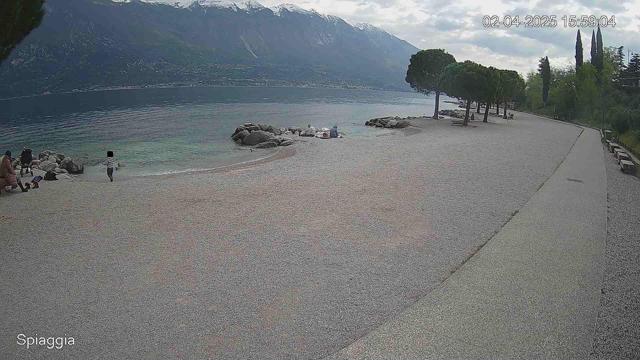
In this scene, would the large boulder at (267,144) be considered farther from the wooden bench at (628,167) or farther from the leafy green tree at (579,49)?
the leafy green tree at (579,49)

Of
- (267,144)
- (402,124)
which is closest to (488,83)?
(402,124)

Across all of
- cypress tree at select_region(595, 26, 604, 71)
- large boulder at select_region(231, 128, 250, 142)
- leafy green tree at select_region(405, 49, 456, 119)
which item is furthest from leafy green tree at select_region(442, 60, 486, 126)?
cypress tree at select_region(595, 26, 604, 71)

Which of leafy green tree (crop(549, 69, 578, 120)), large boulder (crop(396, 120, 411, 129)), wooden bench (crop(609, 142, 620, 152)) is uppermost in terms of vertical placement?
leafy green tree (crop(549, 69, 578, 120))

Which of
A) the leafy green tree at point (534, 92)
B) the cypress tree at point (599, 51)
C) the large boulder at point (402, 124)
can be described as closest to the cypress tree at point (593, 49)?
the cypress tree at point (599, 51)

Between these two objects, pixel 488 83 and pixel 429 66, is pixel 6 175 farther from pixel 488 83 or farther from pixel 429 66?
pixel 429 66

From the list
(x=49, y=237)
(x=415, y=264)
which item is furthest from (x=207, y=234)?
(x=415, y=264)

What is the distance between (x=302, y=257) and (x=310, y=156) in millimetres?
19171

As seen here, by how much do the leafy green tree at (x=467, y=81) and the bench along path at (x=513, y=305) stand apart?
140ft

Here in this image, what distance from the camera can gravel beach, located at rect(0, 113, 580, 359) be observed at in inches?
302

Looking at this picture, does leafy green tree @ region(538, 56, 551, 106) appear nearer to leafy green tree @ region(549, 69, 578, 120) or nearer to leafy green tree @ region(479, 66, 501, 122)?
leafy green tree @ region(549, 69, 578, 120)

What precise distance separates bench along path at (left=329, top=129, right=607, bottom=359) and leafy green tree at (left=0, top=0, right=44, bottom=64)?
14796 mm

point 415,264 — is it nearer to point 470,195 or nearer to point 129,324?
point 129,324

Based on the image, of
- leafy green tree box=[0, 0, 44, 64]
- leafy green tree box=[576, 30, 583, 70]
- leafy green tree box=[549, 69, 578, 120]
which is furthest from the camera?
leafy green tree box=[576, 30, 583, 70]

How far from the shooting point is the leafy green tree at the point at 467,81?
52844mm
